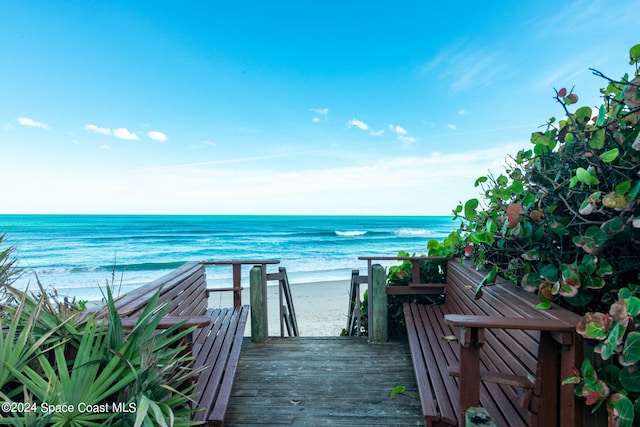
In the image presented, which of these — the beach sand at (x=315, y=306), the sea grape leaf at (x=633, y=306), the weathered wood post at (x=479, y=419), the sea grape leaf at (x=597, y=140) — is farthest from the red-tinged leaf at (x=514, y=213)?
the beach sand at (x=315, y=306)

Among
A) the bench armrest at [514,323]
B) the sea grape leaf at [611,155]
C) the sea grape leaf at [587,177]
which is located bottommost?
the bench armrest at [514,323]

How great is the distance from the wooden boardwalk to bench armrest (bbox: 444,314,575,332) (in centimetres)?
118

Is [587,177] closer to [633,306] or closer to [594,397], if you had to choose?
[633,306]

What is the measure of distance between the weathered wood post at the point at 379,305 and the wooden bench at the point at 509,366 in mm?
1174

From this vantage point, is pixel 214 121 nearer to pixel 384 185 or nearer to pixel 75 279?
pixel 75 279

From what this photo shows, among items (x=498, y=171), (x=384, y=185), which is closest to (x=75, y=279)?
(x=498, y=171)

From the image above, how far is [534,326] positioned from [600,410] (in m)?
0.51

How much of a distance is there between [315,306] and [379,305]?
4.69 metres

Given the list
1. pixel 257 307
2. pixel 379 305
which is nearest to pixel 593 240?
pixel 379 305

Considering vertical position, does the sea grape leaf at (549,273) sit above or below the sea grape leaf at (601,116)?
below

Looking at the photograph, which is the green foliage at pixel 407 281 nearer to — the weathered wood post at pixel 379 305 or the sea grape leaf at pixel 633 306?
the weathered wood post at pixel 379 305

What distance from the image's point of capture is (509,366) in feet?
5.90

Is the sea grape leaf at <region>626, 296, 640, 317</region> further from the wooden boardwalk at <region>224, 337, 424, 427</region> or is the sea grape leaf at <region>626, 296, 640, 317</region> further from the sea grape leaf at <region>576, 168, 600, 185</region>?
the wooden boardwalk at <region>224, 337, 424, 427</region>

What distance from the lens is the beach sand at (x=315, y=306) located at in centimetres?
600
